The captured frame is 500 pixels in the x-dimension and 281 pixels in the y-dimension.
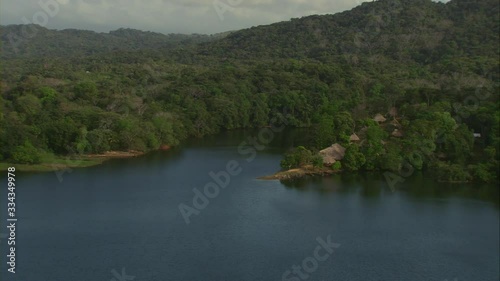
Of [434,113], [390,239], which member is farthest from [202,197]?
[434,113]

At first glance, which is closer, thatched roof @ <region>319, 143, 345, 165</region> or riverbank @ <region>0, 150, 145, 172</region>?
riverbank @ <region>0, 150, 145, 172</region>

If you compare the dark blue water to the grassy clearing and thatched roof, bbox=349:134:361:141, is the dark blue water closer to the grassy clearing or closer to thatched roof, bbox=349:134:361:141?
the grassy clearing

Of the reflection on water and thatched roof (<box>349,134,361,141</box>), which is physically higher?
thatched roof (<box>349,134,361,141</box>)

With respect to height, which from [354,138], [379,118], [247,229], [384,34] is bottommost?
[247,229]

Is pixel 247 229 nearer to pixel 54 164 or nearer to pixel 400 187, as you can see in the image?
pixel 400 187

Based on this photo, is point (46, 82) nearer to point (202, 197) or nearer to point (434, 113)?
point (202, 197)

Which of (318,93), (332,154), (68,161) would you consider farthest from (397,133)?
(68,161)

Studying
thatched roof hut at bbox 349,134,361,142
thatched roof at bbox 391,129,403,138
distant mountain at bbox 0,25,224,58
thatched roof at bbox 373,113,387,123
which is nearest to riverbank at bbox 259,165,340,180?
thatched roof hut at bbox 349,134,361,142
